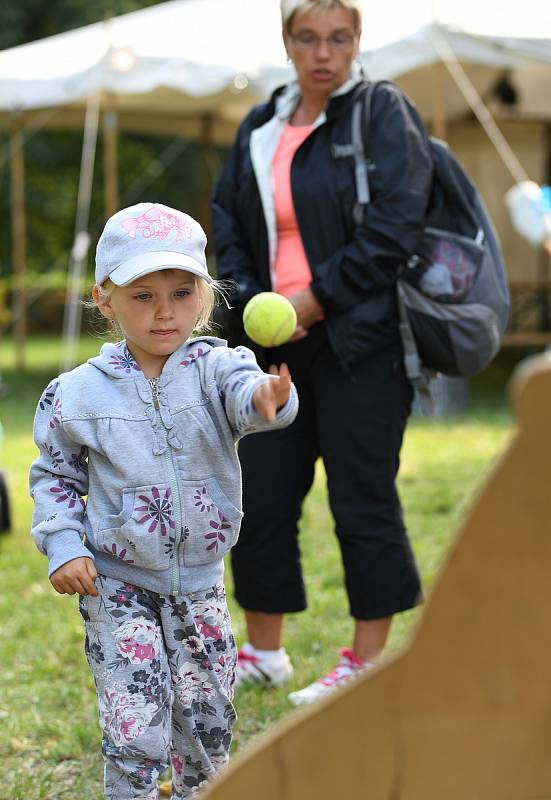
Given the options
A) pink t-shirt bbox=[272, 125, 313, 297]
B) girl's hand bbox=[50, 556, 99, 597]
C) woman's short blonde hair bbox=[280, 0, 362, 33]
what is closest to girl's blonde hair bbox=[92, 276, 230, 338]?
girl's hand bbox=[50, 556, 99, 597]

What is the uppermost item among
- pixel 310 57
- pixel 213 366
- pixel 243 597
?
pixel 310 57

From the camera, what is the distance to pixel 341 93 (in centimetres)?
347

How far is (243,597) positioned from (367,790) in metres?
2.51

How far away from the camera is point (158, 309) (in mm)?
2494

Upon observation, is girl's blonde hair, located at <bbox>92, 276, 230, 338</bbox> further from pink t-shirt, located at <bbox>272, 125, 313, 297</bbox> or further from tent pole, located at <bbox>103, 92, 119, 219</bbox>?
tent pole, located at <bbox>103, 92, 119, 219</bbox>

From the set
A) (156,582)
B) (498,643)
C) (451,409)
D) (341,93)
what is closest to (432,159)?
(341,93)

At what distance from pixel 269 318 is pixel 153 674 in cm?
80

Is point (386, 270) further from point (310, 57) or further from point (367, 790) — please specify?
point (367, 790)

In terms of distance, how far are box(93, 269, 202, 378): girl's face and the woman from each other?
3.02 feet

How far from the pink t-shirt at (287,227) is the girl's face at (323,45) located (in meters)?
0.16

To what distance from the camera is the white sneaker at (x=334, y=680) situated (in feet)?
11.9

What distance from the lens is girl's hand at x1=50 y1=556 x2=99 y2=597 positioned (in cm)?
241

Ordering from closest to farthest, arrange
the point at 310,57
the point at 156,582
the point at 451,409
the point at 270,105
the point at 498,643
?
the point at 498,643 < the point at 156,582 < the point at 310,57 < the point at 270,105 < the point at 451,409

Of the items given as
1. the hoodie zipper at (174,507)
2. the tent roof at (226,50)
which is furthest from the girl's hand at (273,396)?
the tent roof at (226,50)
